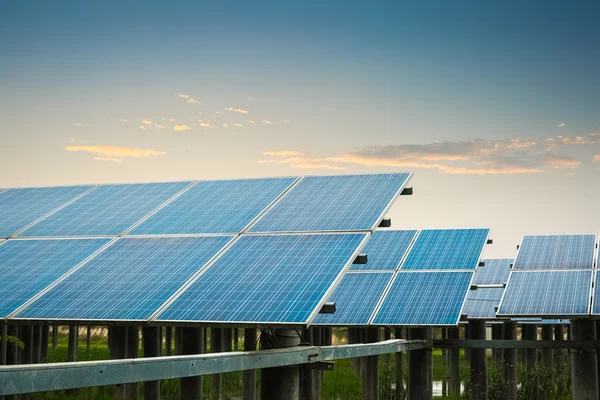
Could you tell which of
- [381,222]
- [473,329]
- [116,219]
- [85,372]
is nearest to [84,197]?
[116,219]

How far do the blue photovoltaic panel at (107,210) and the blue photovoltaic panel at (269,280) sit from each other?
9.96 feet

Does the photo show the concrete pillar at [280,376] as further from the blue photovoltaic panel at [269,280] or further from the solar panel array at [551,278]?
the solar panel array at [551,278]

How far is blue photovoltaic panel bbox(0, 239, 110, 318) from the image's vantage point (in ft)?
39.0

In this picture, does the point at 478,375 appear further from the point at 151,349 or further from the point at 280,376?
the point at 280,376

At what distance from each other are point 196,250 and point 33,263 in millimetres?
2701

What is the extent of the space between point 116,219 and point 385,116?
2507 centimetres

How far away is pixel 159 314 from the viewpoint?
10.6 meters

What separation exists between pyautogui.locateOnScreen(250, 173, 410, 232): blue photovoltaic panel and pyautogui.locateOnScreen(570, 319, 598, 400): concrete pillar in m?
7.62

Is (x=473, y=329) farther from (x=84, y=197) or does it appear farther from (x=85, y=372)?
(x=85, y=372)

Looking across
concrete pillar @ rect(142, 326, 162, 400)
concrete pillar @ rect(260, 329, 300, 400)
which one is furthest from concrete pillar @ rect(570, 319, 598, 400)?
concrete pillar @ rect(260, 329, 300, 400)

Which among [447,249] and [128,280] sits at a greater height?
[447,249]

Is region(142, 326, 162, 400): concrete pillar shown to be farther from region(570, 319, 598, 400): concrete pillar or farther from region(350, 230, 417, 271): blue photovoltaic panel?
region(570, 319, 598, 400): concrete pillar

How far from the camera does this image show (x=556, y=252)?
24125 mm

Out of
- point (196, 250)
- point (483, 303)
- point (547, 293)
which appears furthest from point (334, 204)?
point (483, 303)
